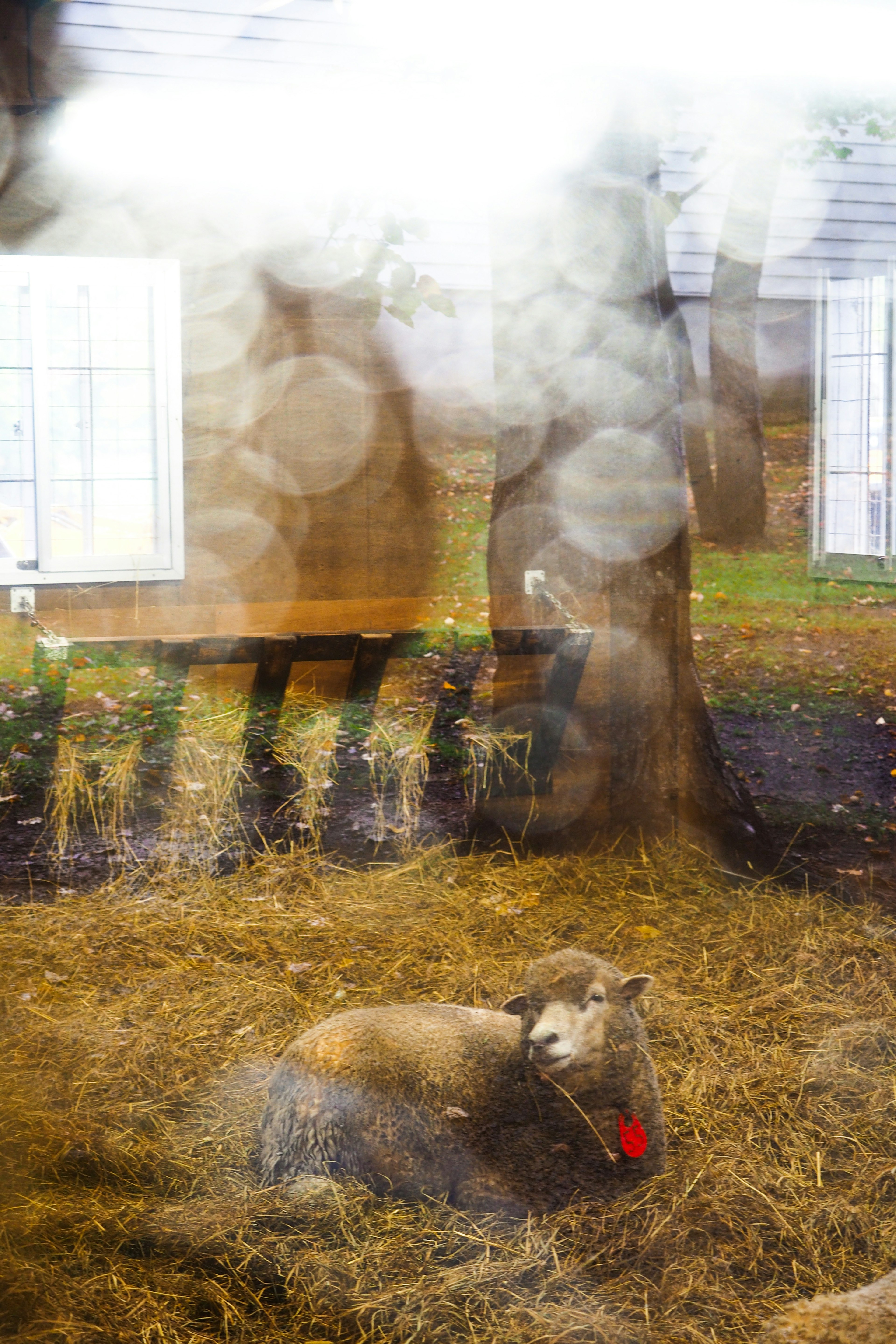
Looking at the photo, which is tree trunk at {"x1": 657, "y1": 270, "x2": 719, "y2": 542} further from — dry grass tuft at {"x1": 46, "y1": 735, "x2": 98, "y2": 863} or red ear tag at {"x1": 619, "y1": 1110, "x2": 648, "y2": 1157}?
red ear tag at {"x1": 619, "y1": 1110, "x2": 648, "y2": 1157}

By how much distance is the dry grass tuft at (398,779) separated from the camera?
4516mm

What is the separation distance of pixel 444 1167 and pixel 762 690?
5346mm

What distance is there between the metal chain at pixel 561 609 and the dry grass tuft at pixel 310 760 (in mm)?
1202

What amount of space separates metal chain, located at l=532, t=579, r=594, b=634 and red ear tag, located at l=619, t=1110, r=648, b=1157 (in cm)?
214

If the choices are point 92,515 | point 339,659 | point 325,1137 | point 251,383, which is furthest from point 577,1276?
point 251,383

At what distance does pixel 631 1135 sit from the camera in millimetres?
2111

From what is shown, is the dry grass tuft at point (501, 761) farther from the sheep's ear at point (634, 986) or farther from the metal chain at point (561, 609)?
the sheep's ear at point (634, 986)

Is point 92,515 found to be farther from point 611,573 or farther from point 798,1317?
point 798,1317

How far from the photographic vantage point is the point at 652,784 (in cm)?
428

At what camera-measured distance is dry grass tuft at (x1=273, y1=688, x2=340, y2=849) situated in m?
4.53

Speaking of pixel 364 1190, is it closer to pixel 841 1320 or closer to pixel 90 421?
pixel 841 1320

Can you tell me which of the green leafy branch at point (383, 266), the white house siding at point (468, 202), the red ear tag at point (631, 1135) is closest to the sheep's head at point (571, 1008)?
the red ear tag at point (631, 1135)

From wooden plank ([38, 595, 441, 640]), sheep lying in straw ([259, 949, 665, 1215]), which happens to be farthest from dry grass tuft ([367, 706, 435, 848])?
sheep lying in straw ([259, 949, 665, 1215])

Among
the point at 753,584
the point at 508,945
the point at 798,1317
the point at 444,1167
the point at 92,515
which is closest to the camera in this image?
the point at 798,1317
